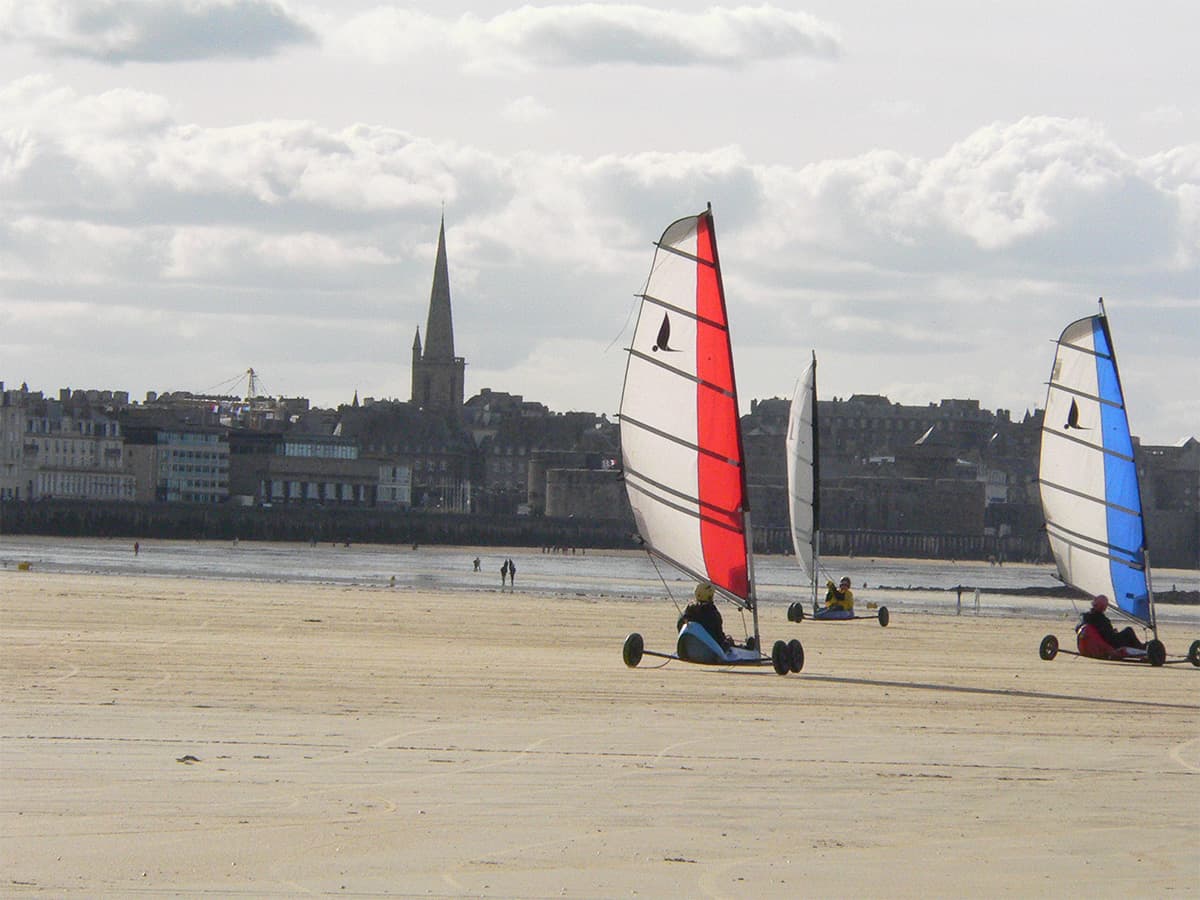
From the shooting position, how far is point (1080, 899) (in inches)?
311

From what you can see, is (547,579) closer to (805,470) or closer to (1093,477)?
(805,470)

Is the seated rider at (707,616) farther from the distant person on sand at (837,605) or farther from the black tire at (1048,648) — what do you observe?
the distant person on sand at (837,605)

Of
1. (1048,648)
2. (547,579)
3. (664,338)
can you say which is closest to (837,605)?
(1048,648)

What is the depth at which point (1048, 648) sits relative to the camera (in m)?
23.0

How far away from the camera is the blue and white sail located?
84.4ft

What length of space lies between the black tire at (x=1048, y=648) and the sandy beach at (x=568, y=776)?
2399 millimetres

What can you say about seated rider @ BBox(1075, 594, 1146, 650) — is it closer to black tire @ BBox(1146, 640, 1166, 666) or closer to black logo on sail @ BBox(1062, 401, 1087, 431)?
black tire @ BBox(1146, 640, 1166, 666)

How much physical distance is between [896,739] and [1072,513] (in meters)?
13.8

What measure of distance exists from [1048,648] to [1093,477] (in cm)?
374


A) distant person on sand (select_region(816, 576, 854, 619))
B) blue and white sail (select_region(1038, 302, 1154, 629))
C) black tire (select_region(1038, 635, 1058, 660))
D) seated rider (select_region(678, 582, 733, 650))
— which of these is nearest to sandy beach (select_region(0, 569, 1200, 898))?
seated rider (select_region(678, 582, 733, 650))

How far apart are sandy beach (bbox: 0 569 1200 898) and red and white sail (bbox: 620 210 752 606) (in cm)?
132

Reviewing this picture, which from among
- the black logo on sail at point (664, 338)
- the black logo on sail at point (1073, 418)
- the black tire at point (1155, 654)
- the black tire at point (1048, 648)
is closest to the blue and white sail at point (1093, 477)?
the black logo on sail at point (1073, 418)

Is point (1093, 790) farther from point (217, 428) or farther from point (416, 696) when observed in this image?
point (217, 428)

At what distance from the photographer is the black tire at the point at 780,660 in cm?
1808
